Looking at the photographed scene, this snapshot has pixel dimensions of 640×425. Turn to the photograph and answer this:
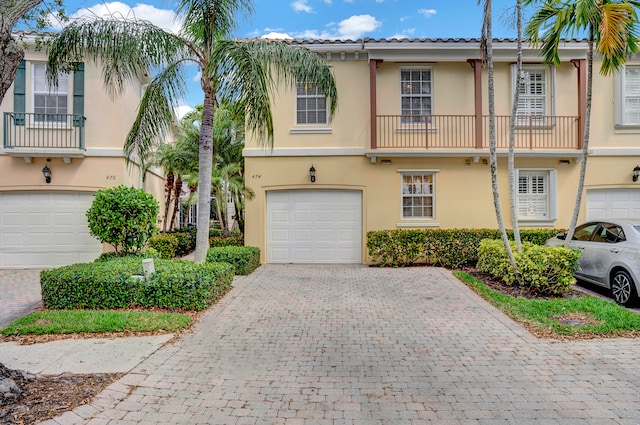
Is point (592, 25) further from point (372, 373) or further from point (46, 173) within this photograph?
point (46, 173)

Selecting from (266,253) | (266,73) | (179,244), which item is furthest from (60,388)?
(179,244)

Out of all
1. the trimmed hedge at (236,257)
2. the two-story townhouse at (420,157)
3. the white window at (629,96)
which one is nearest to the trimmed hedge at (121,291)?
the trimmed hedge at (236,257)

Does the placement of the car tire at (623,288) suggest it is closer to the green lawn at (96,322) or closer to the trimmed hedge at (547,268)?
the trimmed hedge at (547,268)

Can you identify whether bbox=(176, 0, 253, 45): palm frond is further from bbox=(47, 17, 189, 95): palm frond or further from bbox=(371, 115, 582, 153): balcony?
bbox=(371, 115, 582, 153): balcony

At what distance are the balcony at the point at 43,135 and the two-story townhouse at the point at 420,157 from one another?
500 centimetres

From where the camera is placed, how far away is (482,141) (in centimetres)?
1146

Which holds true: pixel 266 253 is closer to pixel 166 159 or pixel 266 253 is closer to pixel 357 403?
pixel 166 159

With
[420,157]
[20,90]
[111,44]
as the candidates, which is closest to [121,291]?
[111,44]

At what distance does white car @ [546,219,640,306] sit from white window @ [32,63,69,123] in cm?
1406

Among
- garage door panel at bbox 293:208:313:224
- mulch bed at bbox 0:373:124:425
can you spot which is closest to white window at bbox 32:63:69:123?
garage door panel at bbox 293:208:313:224

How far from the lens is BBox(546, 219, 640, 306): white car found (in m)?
6.74

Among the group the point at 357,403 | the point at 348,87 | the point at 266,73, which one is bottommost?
the point at 357,403

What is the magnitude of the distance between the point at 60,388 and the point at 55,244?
30.8ft

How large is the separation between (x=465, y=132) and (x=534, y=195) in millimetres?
2970
